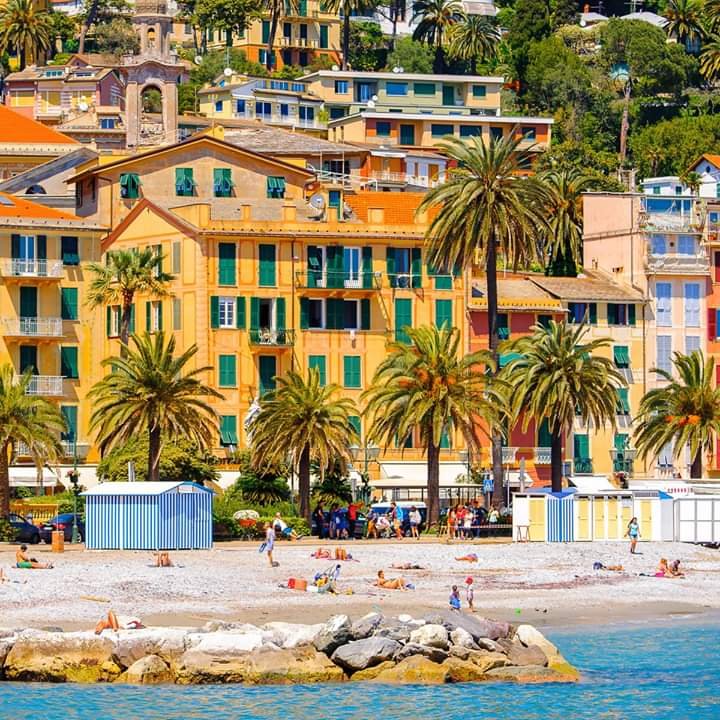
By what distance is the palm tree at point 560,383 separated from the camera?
91.1 metres

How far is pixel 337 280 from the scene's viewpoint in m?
102

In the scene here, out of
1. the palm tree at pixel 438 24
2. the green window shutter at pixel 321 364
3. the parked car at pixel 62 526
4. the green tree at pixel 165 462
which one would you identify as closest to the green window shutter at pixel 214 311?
the green window shutter at pixel 321 364

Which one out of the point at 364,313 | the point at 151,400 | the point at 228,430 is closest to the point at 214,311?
the point at 228,430

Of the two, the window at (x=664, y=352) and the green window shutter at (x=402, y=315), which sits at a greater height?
the green window shutter at (x=402, y=315)

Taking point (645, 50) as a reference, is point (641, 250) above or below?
below

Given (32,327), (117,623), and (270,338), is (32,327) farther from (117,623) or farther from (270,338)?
(117,623)

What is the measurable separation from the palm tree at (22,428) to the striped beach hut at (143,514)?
4.82m

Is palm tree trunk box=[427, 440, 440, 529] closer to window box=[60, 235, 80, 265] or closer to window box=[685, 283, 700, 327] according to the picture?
window box=[60, 235, 80, 265]

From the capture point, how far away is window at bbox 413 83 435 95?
174 m

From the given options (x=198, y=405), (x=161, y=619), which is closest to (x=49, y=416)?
(x=198, y=405)

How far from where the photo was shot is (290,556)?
7831cm

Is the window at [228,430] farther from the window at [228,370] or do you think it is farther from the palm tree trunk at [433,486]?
the palm tree trunk at [433,486]

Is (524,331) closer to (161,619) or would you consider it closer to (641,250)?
(641,250)

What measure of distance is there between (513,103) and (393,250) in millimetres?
83680
